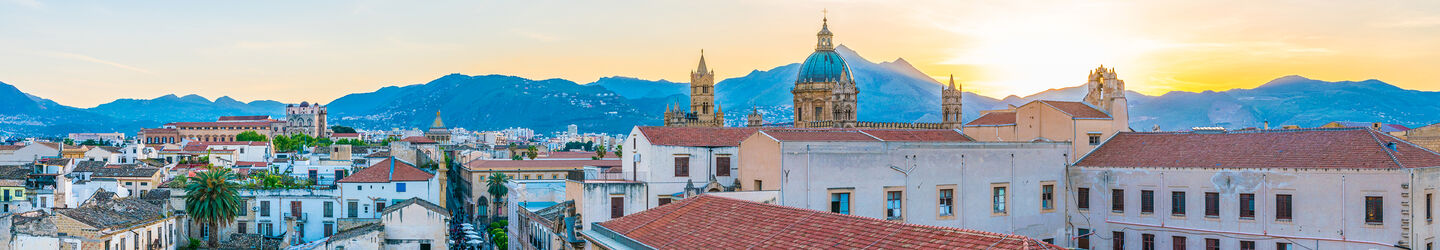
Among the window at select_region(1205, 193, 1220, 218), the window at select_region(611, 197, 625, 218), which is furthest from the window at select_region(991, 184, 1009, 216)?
the window at select_region(611, 197, 625, 218)

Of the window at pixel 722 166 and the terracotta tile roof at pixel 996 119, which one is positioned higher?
the terracotta tile roof at pixel 996 119

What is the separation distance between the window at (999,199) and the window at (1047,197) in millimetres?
2165

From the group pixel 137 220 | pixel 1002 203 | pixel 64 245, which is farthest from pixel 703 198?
pixel 137 220

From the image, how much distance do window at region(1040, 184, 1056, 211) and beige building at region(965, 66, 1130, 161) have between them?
168cm

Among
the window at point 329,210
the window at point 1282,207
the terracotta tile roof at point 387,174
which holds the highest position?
the window at point 1282,207

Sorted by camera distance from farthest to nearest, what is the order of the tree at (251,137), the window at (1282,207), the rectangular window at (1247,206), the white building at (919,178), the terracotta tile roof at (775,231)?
the tree at (251,137) → the rectangular window at (1247,206) → the window at (1282,207) → the white building at (919,178) → the terracotta tile roof at (775,231)

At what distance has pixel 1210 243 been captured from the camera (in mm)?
32656

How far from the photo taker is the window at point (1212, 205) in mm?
32188

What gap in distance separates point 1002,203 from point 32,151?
311 feet

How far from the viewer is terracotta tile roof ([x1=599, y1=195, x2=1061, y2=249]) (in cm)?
1316

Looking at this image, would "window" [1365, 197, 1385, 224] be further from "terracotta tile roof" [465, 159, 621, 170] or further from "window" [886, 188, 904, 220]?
"terracotta tile roof" [465, 159, 621, 170]

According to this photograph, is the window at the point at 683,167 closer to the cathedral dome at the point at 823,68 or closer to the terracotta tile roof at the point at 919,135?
the terracotta tile roof at the point at 919,135

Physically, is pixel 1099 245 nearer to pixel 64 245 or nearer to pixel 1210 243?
pixel 1210 243

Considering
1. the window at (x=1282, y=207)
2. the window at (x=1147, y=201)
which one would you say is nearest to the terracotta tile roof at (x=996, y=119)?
the window at (x=1147, y=201)
